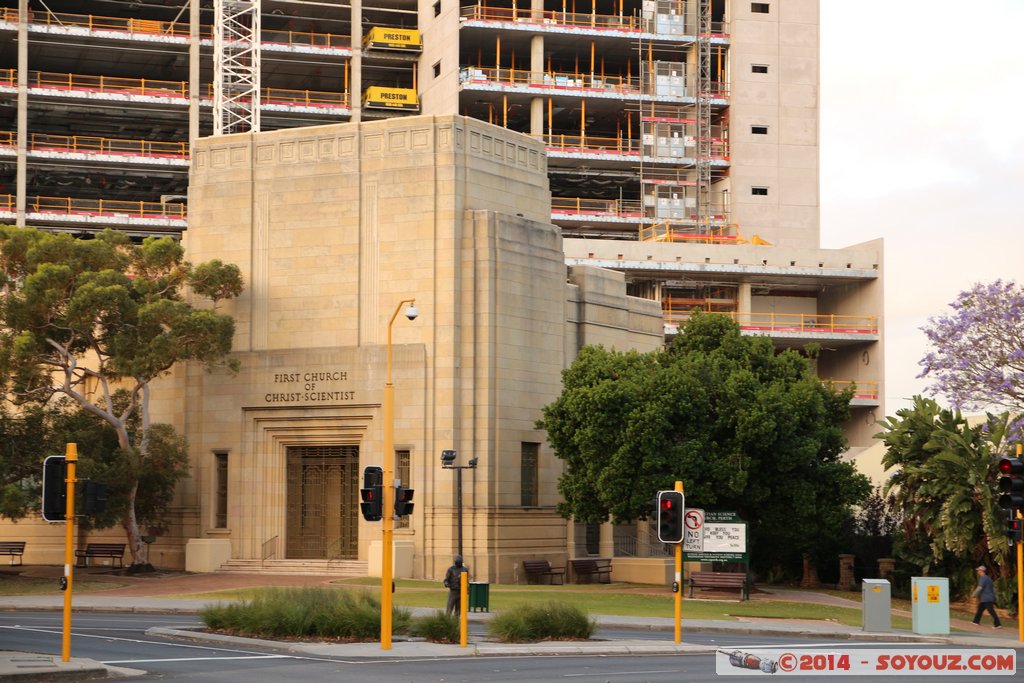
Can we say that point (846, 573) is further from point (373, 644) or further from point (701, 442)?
point (373, 644)

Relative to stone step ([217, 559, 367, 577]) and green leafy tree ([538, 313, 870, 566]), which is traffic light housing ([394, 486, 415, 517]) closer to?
green leafy tree ([538, 313, 870, 566])

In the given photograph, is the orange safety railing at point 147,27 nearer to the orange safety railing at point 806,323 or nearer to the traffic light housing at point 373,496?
the orange safety railing at point 806,323

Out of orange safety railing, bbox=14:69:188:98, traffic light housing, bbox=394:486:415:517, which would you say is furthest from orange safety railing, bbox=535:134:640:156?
traffic light housing, bbox=394:486:415:517

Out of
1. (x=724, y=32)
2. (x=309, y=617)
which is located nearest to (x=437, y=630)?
(x=309, y=617)

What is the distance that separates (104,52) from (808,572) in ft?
197

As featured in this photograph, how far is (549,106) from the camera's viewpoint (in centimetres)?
9531

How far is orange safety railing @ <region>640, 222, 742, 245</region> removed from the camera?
92688 millimetres

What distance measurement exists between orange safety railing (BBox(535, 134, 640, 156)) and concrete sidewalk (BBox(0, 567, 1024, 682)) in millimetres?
49014

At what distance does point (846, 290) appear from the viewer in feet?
308

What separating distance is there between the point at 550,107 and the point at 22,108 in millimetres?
32423

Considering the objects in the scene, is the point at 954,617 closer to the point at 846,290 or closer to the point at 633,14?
the point at 846,290

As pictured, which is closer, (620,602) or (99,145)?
(620,602)

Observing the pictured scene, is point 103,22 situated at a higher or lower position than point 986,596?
higher

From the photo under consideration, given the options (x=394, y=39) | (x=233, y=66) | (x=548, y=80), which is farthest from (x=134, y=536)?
(x=394, y=39)
